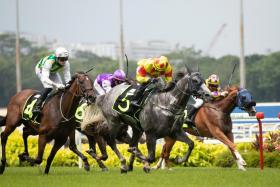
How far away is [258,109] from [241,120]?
1.43 ft

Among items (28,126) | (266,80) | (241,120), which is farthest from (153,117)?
(266,80)

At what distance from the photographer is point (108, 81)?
16.9 m

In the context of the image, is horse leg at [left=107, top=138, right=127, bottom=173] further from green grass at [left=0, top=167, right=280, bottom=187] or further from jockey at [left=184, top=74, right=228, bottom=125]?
jockey at [left=184, top=74, right=228, bottom=125]

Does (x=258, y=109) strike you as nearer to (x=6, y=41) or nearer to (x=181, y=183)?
(x=181, y=183)

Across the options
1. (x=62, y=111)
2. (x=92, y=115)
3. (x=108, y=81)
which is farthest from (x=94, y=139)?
(x=62, y=111)

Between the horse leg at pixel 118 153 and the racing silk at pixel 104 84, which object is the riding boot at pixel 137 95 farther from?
the racing silk at pixel 104 84

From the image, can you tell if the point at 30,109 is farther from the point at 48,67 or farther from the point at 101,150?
the point at 101,150

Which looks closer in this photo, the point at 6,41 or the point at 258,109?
the point at 258,109

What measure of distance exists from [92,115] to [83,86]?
4.45 ft

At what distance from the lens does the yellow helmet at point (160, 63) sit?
14914 millimetres

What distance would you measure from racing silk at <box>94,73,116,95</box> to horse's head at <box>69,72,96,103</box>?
1960mm

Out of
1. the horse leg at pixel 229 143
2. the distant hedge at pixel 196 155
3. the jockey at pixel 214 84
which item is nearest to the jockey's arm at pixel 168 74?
the horse leg at pixel 229 143

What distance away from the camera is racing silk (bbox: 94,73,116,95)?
16891mm

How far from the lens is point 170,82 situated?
1473 centimetres
